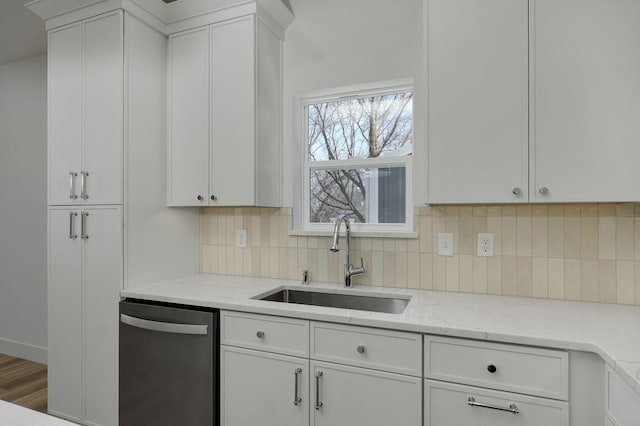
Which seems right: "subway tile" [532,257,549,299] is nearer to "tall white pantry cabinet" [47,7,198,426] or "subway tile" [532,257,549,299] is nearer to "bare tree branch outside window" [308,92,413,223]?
"bare tree branch outside window" [308,92,413,223]

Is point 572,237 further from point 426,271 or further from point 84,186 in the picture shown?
point 84,186

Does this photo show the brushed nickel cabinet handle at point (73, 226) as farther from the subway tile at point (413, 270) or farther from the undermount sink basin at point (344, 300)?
the subway tile at point (413, 270)

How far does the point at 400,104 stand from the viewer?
227cm

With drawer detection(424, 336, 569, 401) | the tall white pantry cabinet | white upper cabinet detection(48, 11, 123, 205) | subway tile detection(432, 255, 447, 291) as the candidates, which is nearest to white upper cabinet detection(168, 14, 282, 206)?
the tall white pantry cabinet

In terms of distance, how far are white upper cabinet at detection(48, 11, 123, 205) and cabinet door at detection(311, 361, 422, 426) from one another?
1.51 m

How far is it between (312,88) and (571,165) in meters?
1.50

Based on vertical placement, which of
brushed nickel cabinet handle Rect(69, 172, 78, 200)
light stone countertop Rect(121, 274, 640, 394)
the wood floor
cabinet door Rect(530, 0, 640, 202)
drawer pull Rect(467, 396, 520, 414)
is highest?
cabinet door Rect(530, 0, 640, 202)

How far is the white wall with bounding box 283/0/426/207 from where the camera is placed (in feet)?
7.02

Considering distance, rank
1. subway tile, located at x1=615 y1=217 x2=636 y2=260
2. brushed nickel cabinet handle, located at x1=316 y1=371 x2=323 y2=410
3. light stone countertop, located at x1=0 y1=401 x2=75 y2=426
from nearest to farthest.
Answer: light stone countertop, located at x1=0 y1=401 x2=75 y2=426
brushed nickel cabinet handle, located at x1=316 y1=371 x2=323 y2=410
subway tile, located at x1=615 y1=217 x2=636 y2=260

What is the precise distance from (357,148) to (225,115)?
836mm

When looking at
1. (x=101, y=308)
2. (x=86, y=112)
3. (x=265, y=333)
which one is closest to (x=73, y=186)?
(x=86, y=112)

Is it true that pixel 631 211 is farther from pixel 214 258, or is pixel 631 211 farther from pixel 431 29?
pixel 214 258

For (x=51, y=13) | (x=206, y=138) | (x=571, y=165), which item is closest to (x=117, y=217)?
(x=206, y=138)

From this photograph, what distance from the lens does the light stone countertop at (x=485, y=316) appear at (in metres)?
1.25
